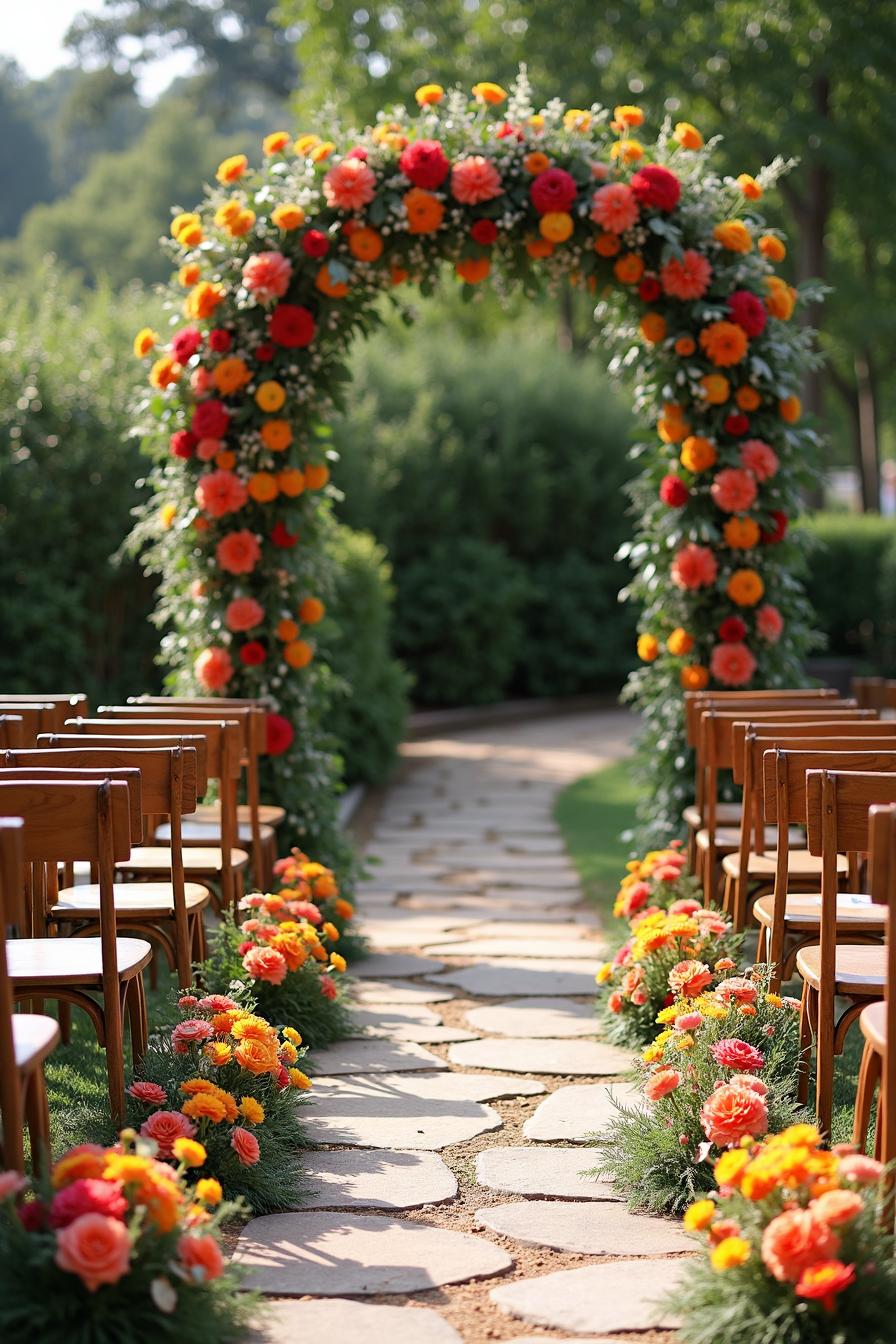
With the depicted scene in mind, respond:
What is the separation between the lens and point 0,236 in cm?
5300

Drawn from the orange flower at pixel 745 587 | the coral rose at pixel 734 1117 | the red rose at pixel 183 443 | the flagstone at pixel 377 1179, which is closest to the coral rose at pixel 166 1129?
the flagstone at pixel 377 1179

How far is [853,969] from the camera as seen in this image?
12.5 ft

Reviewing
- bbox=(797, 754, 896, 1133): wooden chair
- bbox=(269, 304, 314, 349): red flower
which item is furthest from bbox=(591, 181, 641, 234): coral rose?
bbox=(797, 754, 896, 1133): wooden chair

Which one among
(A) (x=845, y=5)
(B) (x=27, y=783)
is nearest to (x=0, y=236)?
(A) (x=845, y=5)

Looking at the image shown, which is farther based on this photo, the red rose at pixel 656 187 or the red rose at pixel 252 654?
the red rose at pixel 252 654

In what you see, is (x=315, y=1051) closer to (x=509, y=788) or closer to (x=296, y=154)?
(x=296, y=154)

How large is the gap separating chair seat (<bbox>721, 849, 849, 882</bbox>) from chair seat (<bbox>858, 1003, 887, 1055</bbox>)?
4.45ft

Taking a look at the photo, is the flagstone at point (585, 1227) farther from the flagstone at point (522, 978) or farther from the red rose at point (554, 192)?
the red rose at point (554, 192)

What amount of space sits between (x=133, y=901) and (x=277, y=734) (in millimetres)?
2194

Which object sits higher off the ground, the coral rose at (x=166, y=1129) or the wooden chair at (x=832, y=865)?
the wooden chair at (x=832, y=865)

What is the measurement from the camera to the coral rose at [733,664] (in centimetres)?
684

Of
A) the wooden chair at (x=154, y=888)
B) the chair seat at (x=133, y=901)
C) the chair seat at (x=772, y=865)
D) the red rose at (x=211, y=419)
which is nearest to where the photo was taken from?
the wooden chair at (x=154, y=888)

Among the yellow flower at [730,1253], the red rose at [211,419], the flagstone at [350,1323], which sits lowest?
the flagstone at [350,1323]

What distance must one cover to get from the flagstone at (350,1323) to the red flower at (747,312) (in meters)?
4.73
